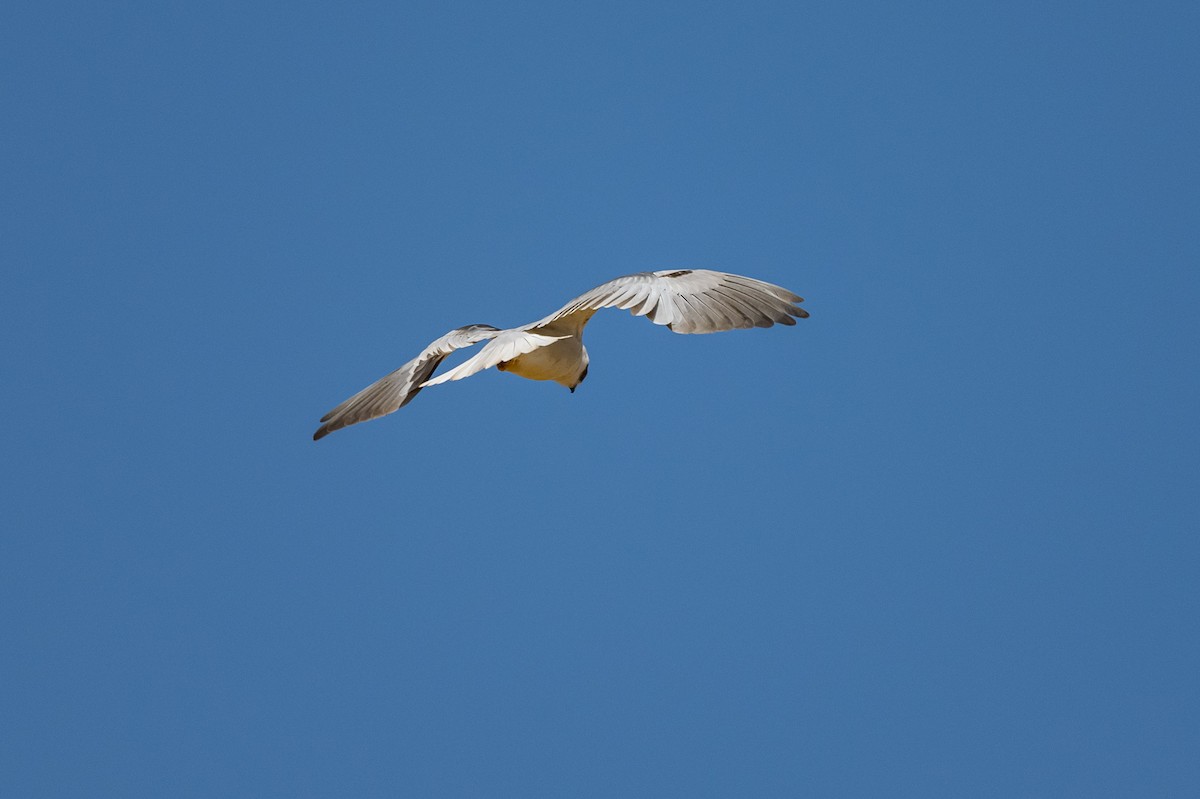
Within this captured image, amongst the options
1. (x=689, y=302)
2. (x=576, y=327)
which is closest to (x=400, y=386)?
(x=576, y=327)

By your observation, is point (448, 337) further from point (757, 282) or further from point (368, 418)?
point (757, 282)

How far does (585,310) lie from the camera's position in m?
14.4

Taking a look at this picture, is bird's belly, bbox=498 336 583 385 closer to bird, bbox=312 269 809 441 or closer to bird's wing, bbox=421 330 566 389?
bird, bbox=312 269 809 441

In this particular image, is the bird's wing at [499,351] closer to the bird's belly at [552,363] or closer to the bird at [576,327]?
the bird at [576,327]

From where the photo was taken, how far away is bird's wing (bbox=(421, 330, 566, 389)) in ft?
41.9

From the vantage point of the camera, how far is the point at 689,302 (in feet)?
45.4

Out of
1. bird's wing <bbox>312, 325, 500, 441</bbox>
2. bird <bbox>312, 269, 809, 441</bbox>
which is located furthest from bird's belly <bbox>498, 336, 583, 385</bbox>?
bird's wing <bbox>312, 325, 500, 441</bbox>

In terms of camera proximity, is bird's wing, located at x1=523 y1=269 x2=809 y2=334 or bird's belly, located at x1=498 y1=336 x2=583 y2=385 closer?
bird's wing, located at x1=523 y1=269 x2=809 y2=334

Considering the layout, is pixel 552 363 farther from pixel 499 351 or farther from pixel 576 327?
pixel 499 351

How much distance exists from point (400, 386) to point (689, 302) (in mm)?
3397

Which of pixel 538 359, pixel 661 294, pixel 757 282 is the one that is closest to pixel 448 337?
pixel 538 359

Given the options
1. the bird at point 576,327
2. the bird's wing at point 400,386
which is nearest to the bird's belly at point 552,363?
the bird at point 576,327

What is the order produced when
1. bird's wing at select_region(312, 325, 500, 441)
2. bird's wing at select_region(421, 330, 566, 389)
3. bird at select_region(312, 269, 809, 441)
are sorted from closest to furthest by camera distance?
bird's wing at select_region(421, 330, 566, 389) < bird at select_region(312, 269, 809, 441) < bird's wing at select_region(312, 325, 500, 441)

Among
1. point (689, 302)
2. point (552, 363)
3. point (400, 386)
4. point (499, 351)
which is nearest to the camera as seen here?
point (499, 351)
